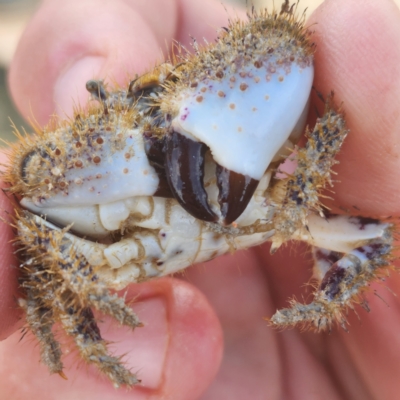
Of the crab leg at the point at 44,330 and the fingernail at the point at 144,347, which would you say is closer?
the crab leg at the point at 44,330

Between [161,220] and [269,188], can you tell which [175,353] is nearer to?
[161,220]

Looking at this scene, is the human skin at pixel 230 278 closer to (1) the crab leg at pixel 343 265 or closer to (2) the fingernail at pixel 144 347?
(2) the fingernail at pixel 144 347

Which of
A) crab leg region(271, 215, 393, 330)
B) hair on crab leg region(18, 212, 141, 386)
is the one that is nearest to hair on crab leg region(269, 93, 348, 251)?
crab leg region(271, 215, 393, 330)

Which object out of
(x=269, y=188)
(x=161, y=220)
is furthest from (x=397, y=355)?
(x=161, y=220)

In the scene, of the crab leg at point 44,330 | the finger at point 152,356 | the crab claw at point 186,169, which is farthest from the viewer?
the finger at point 152,356

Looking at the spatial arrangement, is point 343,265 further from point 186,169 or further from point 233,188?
point 186,169

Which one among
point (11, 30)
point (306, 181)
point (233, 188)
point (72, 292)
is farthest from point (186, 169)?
point (11, 30)

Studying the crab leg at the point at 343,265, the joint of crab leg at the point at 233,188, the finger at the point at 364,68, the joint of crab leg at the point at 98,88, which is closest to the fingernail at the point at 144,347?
the crab leg at the point at 343,265

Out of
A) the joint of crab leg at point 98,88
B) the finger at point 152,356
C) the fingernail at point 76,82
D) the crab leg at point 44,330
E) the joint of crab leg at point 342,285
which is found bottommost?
the finger at point 152,356
